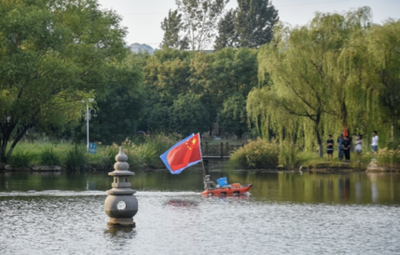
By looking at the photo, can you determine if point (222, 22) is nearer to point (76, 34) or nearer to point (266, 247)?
point (76, 34)

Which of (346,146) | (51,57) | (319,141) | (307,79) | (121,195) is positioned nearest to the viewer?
(121,195)

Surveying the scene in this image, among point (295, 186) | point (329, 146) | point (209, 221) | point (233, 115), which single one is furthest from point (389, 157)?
point (233, 115)

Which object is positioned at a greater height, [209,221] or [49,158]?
[49,158]

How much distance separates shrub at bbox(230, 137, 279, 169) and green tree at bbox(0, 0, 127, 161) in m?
10.8

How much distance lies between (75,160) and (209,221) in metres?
28.2

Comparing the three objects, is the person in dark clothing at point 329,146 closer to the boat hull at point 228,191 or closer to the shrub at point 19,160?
the boat hull at point 228,191

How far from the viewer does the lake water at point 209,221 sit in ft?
47.1

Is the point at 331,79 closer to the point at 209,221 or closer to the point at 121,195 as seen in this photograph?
the point at 209,221

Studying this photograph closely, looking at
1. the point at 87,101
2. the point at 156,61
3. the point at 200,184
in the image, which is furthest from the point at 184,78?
the point at 200,184

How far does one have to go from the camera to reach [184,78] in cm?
8244

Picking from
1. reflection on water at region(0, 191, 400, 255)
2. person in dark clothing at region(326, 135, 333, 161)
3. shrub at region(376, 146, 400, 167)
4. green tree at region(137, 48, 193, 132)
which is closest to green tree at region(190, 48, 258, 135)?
green tree at region(137, 48, 193, 132)

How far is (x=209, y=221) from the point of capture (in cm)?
1855

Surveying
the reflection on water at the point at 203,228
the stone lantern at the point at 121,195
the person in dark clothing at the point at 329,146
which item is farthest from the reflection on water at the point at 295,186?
the stone lantern at the point at 121,195

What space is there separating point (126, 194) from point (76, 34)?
105ft
